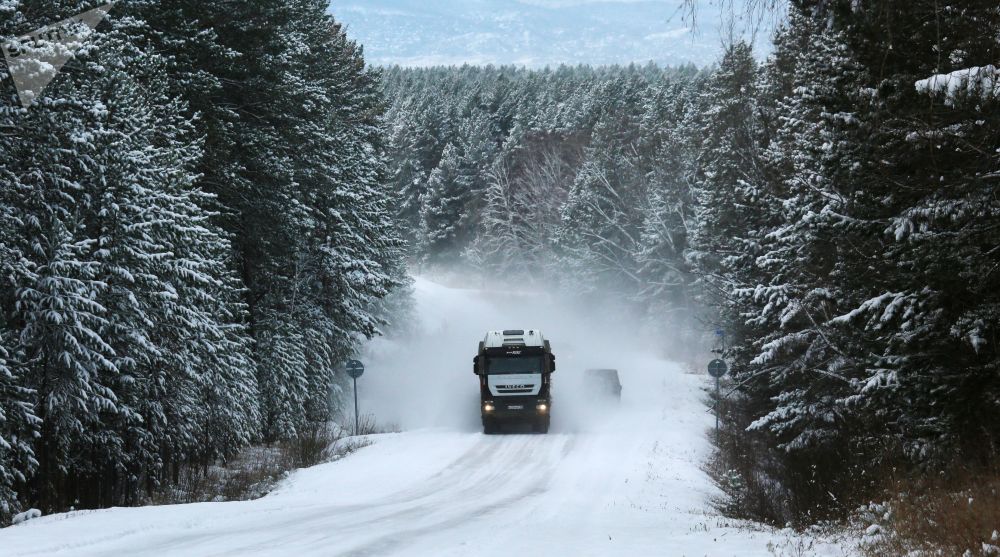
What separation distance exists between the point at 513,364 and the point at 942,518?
805 inches

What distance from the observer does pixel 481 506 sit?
1532 cm

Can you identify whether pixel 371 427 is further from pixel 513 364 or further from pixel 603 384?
pixel 603 384

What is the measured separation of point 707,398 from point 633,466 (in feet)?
71.7

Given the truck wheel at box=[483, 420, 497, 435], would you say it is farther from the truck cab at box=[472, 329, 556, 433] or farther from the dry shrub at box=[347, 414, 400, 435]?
the dry shrub at box=[347, 414, 400, 435]

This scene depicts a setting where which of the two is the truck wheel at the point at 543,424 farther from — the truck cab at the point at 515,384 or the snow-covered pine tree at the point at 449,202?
→ the snow-covered pine tree at the point at 449,202

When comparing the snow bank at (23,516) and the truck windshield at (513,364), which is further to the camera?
the truck windshield at (513,364)

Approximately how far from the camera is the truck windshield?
28766 millimetres

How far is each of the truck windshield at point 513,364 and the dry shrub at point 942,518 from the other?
18.2 m

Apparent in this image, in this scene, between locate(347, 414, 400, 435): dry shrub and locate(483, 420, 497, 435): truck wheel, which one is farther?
locate(347, 414, 400, 435): dry shrub

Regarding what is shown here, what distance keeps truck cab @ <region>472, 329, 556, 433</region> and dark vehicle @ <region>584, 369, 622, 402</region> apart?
9.20 metres

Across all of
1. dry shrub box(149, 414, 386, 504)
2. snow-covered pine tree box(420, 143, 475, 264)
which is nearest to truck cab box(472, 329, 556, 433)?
dry shrub box(149, 414, 386, 504)

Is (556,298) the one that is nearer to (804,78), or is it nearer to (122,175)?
(804,78)

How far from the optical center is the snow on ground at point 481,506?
33.3ft

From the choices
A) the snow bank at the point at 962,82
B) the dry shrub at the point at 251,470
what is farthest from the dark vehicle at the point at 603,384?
the snow bank at the point at 962,82
